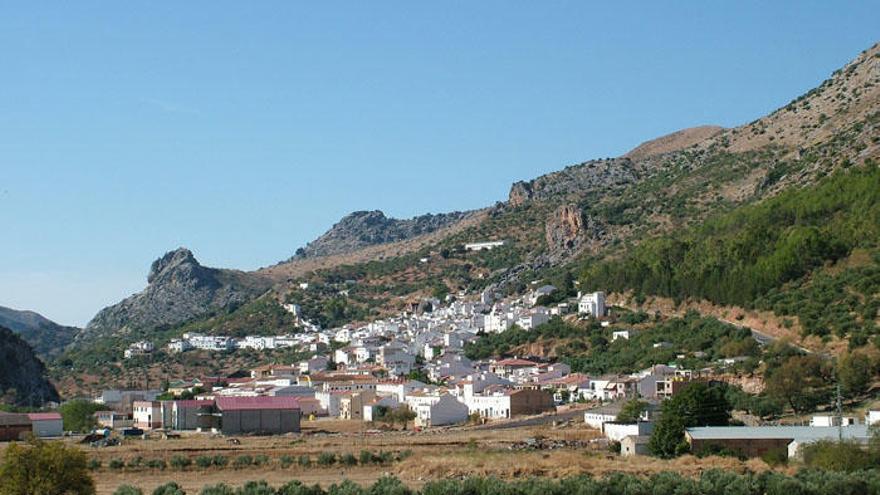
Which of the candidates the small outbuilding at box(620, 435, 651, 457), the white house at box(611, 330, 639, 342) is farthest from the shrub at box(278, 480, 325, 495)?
the white house at box(611, 330, 639, 342)

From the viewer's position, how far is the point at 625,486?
40.5m

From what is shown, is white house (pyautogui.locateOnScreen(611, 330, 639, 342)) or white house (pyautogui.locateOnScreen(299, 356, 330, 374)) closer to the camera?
white house (pyautogui.locateOnScreen(611, 330, 639, 342))

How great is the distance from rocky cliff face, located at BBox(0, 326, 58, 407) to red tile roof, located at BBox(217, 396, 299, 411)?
99.2 feet

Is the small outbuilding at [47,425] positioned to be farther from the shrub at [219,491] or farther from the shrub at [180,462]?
the shrub at [219,491]

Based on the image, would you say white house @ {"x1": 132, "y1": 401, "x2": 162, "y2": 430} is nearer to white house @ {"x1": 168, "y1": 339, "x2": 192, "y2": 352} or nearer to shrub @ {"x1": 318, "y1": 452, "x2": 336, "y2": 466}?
shrub @ {"x1": 318, "y1": 452, "x2": 336, "y2": 466}

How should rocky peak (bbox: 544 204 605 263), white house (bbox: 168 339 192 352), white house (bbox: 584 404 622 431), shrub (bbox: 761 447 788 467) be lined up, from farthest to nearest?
white house (bbox: 168 339 192 352) < rocky peak (bbox: 544 204 605 263) < white house (bbox: 584 404 622 431) < shrub (bbox: 761 447 788 467)

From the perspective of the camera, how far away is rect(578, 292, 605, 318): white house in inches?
3912

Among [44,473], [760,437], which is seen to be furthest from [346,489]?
[760,437]

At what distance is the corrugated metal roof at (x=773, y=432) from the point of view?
1976 inches

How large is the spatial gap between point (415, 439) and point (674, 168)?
9298 cm

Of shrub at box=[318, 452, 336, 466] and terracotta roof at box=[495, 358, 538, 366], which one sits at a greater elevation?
terracotta roof at box=[495, 358, 538, 366]

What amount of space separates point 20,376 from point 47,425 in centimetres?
3411

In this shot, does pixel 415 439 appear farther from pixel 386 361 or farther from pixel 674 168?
pixel 674 168

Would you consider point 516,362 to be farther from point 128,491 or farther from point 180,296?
point 180,296
